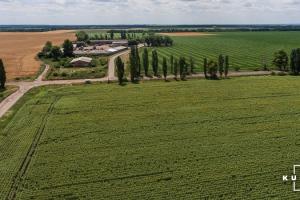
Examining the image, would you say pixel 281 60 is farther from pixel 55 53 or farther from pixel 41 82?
pixel 55 53

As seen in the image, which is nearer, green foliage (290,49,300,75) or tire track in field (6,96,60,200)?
tire track in field (6,96,60,200)

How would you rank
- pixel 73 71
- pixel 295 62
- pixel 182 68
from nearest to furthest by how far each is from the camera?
pixel 182 68, pixel 295 62, pixel 73 71

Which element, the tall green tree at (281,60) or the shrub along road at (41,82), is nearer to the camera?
the shrub along road at (41,82)

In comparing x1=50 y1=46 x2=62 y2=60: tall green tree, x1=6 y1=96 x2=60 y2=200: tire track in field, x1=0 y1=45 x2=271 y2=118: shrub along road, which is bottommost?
x1=6 y1=96 x2=60 y2=200: tire track in field

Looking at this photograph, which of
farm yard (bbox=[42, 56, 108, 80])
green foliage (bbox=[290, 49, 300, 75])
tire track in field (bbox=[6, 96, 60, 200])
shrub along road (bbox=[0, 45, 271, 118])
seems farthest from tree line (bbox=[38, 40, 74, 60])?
tire track in field (bbox=[6, 96, 60, 200])

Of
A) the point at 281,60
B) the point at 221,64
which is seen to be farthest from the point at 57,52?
the point at 281,60

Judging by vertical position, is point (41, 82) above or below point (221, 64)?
below

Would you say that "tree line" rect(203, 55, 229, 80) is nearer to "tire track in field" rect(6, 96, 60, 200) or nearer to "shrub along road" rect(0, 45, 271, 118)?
"shrub along road" rect(0, 45, 271, 118)

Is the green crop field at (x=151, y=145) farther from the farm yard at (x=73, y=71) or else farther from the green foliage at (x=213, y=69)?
the farm yard at (x=73, y=71)

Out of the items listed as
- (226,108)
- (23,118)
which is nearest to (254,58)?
(226,108)

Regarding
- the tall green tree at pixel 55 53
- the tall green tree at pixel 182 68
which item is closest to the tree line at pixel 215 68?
the tall green tree at pixel 182 68
